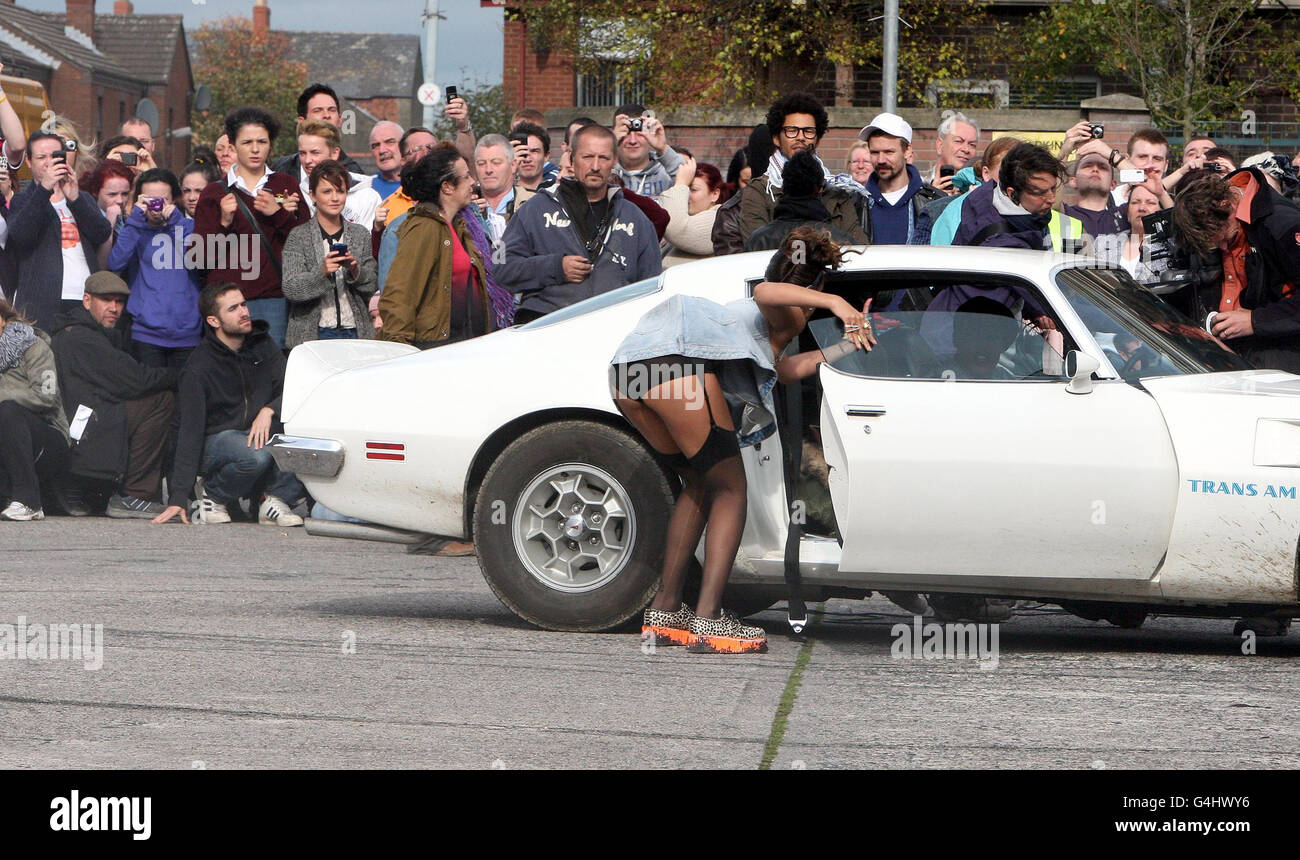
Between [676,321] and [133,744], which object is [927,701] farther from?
[133,744]

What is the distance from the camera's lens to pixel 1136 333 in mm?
7008

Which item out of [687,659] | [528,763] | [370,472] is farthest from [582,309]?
[528,763]

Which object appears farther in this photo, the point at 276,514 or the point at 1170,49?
the point at 1170,49

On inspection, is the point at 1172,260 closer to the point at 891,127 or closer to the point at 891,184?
the point at 891,184

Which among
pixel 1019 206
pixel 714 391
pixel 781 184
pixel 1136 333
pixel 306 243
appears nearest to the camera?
pixel 714 391

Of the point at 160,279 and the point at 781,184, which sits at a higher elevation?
the point at 781,184

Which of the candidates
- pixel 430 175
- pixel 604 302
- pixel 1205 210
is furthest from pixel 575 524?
pixel 430 175

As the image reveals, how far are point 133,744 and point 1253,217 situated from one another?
5594 millimetres

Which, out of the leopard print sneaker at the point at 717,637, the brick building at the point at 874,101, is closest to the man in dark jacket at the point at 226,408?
the leopard print sneaker at the point at 717,637

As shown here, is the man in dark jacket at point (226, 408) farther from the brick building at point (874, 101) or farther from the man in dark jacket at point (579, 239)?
the brick building at point (874, 101)

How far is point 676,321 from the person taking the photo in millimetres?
6973

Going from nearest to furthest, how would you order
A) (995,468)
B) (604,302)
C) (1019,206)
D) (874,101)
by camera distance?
(995,468), (604,302), (1019,206), (874,101)

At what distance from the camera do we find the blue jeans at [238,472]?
39.0ft

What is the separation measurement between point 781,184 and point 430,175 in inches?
94.5
